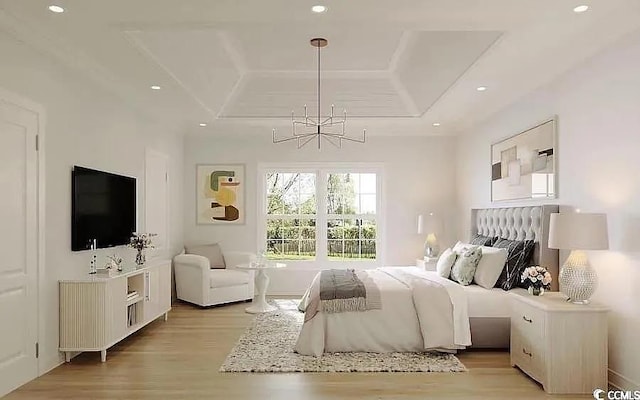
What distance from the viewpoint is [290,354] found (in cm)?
465

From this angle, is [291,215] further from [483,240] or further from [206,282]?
[483,240]

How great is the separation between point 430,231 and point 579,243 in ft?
13.2

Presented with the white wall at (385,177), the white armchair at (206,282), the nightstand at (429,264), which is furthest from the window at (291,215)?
the nightstand at (429,264)

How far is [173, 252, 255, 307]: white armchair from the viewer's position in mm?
6984

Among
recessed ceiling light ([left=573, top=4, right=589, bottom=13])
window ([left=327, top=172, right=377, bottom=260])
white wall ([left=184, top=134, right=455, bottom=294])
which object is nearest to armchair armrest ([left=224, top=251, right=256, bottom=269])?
white wall ([left=184, top=134, right=455, bottom=294])

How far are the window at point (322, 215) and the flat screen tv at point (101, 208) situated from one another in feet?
8.84

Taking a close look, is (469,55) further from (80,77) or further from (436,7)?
(80,77)

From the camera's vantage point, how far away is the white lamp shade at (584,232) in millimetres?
3717

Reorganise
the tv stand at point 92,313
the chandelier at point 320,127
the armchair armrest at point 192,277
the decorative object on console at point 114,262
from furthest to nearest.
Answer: the armchair armrest at point 192,277 < the chandelier at point 320,127 < the decorative object on console at point 114,262 < the tv stand at point 92,313

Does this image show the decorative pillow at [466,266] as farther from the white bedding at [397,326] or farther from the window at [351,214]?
the window at [351,214]

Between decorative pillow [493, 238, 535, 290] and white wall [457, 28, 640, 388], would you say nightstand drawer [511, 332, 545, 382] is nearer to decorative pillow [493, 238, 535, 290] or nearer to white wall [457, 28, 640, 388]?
white wall [457, 28, 640, 388]

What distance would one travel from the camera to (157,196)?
6.95m

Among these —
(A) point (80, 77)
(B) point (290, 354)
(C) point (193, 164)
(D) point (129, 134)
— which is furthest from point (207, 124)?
(B) point (290, 354)

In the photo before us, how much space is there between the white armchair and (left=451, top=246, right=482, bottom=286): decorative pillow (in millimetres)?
3111
